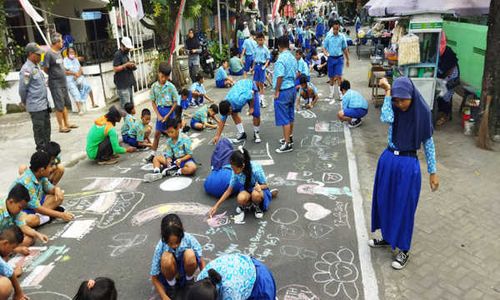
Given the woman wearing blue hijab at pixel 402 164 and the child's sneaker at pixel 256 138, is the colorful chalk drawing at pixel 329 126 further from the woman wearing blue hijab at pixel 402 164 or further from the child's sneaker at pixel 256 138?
the woman wearing blue hijab at pixel 402 164

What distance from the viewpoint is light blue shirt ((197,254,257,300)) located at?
2.75 metres

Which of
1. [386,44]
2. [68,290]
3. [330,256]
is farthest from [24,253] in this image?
[386,44]

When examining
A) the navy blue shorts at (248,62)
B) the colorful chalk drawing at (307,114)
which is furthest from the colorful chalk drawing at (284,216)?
the navy blue shorts at (248,62)

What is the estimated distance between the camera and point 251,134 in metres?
8.20

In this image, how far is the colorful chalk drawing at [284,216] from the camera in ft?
15.8

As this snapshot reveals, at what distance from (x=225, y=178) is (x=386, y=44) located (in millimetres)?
12363

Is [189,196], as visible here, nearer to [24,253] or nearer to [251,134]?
[24,253]

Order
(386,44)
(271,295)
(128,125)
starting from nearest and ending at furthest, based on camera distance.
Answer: (271,295)
(128,125)
(386,44)

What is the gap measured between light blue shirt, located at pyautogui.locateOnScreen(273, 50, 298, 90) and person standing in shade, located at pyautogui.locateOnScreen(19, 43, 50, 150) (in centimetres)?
383

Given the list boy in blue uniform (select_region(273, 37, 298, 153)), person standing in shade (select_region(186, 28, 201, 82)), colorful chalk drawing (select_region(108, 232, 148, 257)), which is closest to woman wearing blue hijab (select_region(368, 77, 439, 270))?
colorful chalk drawing (select_region(108, 232, 148, 257))

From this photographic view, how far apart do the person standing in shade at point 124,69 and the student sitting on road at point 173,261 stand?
6.18 metres

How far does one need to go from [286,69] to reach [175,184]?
2.63 meters

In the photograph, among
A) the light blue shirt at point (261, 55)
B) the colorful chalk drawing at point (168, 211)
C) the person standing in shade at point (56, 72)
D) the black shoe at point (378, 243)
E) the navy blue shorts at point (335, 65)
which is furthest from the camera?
the light blue shirt at point (261, 55)

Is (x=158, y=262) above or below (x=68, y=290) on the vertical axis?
above
